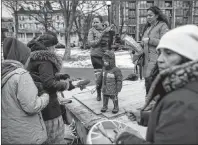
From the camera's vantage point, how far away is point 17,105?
2059mm


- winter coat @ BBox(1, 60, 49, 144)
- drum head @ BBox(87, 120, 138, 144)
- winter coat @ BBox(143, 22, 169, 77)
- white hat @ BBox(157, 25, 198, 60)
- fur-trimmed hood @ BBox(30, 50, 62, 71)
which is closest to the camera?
white hat @ BBox(157, 25, 198, 60)

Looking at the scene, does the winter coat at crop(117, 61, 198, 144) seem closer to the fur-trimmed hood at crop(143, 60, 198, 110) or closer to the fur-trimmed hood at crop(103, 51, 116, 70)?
the fur-trimmed hood at crop(143, 60, 198, 110)

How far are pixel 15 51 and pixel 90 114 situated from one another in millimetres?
2322

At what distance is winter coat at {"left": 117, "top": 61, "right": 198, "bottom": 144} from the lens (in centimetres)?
118

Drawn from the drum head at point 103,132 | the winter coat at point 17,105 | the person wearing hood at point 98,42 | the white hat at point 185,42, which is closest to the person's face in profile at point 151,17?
the person wearing hood at point 98,42

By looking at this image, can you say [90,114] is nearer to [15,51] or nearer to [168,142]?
[15,51]

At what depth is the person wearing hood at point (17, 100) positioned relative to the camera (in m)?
2.01

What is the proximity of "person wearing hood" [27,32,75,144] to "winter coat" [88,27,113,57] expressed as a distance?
177cm

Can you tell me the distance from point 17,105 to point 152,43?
2.71 metres

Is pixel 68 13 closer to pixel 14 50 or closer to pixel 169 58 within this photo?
pixel 14 50

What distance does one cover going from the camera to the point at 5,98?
202cm

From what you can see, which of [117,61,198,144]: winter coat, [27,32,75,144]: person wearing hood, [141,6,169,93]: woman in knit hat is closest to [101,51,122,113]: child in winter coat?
[141,6,169,93]: woman in knit hat

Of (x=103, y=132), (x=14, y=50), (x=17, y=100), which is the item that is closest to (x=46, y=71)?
(x=14, y=50)

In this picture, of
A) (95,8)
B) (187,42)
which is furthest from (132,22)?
(187,42)
